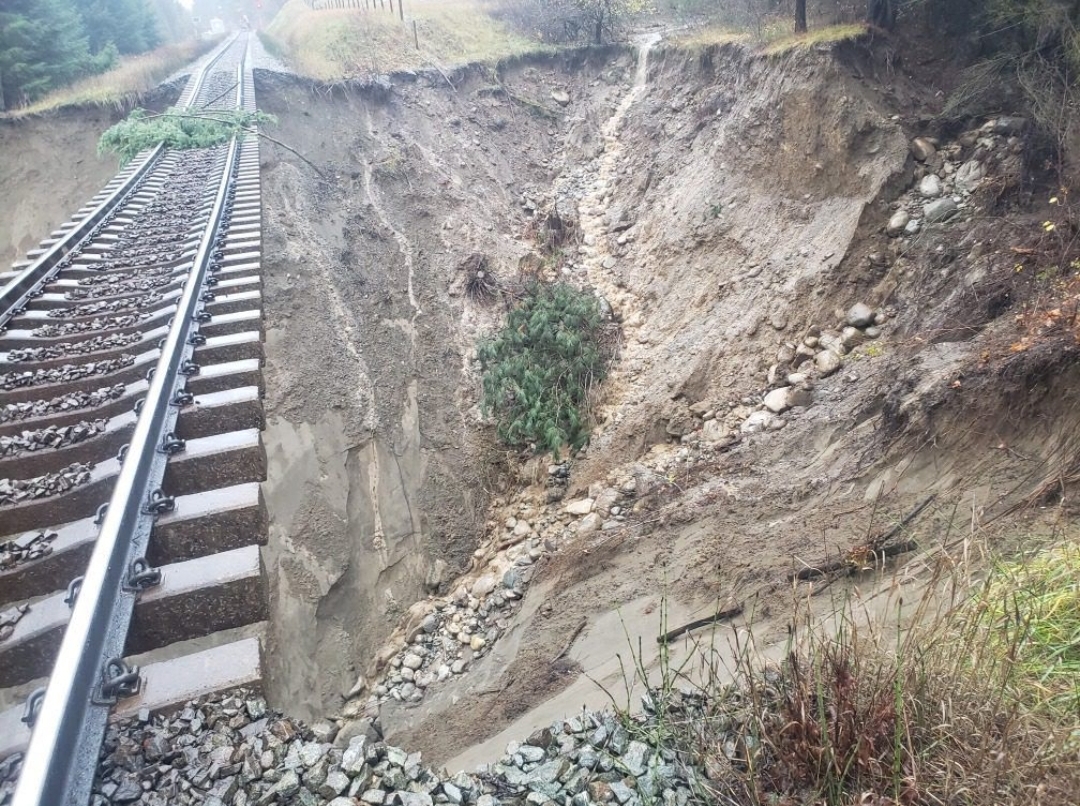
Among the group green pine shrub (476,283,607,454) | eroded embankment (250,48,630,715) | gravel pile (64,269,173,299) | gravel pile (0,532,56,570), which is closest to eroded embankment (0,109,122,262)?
eroded embankment (250,48,630,715)

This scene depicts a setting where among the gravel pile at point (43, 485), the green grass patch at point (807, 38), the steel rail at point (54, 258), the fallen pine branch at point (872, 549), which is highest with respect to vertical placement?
the green grass patch at point (807, 38)

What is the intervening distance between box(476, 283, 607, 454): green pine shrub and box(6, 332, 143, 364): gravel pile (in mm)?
3652

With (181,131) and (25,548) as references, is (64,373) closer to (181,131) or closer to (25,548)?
(25,548)

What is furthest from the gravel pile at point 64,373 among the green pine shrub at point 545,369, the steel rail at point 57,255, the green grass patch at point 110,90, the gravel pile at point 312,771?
the green grass patch at point 110,90

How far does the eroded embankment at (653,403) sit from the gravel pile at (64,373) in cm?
136

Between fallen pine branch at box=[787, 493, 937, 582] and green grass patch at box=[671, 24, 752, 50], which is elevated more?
green grass patch at box=[671, 24, 752, 50]

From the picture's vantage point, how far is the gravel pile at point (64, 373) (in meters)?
4.13

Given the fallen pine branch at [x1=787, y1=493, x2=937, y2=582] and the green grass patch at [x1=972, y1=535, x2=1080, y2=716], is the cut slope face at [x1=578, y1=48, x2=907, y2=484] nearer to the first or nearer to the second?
the fallen pine branch at [x1=787, y1=493, x2=937, y2=582]

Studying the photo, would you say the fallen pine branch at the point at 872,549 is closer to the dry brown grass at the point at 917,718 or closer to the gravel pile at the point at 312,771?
the dry brown grass at the point at 917,718

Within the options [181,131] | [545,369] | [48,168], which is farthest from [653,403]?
[48,168]

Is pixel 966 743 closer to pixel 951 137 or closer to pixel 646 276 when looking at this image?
pixel 951 137

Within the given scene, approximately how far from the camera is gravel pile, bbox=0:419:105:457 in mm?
3506

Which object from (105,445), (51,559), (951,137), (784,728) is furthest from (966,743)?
(951,137)

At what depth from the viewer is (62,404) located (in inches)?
153
